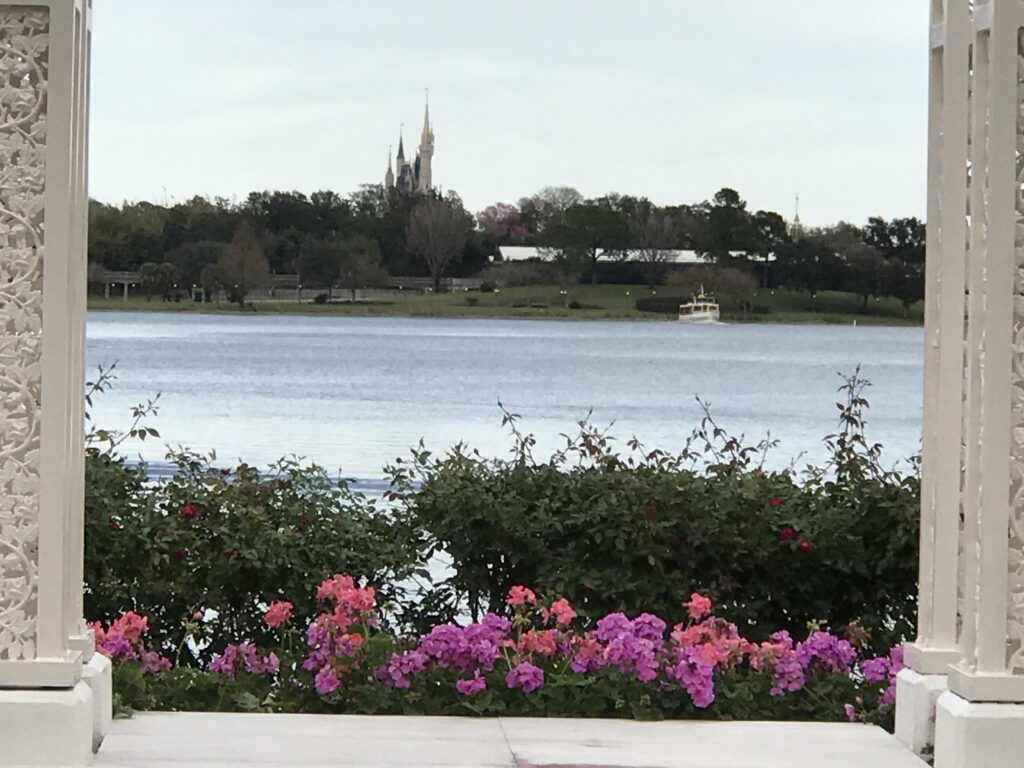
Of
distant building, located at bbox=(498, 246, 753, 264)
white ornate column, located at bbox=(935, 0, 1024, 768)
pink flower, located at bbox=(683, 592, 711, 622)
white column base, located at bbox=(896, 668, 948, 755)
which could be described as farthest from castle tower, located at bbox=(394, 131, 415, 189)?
white ornate column, located at bbox=(935, 0, 1024, 768)

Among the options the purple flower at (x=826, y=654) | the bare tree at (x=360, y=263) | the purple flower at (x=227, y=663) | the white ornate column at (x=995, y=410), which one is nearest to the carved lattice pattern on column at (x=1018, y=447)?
the white ornate column at (x=995, y=410)

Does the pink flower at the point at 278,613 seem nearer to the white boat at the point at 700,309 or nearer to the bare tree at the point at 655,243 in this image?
the bare tree at the point at 655,243

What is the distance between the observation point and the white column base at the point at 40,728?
155 inches

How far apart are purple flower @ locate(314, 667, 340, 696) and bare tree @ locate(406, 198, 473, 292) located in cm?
3706

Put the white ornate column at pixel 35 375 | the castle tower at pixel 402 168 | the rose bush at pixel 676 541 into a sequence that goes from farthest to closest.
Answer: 1. the castle tower at pixel 402 168
2. the rose bush at pixel 676 541
3. the white ornate column at pixel 35 375

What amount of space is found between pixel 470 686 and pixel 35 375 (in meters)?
1.79

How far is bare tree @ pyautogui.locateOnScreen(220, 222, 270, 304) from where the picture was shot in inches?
1651

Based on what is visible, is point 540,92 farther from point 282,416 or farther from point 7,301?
point 7,301

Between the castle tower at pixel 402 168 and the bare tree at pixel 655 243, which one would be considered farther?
the castle tower at pixel 402 168

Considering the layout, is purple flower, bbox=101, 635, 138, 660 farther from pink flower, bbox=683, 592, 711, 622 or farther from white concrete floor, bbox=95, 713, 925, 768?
pink flower, bbox=683, 592, 711, 622

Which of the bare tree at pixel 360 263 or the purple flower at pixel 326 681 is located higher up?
the bare tree at pixel 360 263

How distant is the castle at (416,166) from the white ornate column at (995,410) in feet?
166

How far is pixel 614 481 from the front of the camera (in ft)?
19.3

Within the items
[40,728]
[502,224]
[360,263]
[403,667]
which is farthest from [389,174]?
[40,728]
